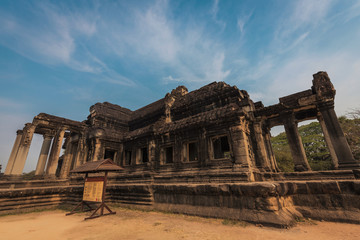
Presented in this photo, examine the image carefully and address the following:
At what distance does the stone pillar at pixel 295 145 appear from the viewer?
29.2 feet

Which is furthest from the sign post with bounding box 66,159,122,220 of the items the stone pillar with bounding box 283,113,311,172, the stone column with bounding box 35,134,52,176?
the stone column with bounding box 35,134,52,176

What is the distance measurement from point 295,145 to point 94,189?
10888 mm

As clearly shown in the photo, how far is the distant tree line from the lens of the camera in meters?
17.6

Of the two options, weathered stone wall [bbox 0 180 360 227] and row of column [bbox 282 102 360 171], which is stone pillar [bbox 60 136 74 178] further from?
row of column [bbox 282 102 360 171]

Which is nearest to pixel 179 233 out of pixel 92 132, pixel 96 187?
pixel 96 187

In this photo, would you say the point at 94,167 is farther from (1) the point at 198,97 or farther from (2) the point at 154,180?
(1) the point at 198,97

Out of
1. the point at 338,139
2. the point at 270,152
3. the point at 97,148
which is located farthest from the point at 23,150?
the point at 338,139

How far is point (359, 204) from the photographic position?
4734 millimetres

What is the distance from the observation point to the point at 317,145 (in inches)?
819

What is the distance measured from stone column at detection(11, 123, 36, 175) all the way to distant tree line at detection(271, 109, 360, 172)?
28135 millimetres

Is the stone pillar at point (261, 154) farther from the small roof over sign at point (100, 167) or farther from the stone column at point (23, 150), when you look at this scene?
the stone column at point (23, 150)

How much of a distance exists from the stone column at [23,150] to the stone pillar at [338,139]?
2357cm

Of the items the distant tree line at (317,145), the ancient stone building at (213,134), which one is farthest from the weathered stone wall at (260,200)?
the distant tree line at (317,145)

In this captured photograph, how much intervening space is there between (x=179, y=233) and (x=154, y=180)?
214 inches
